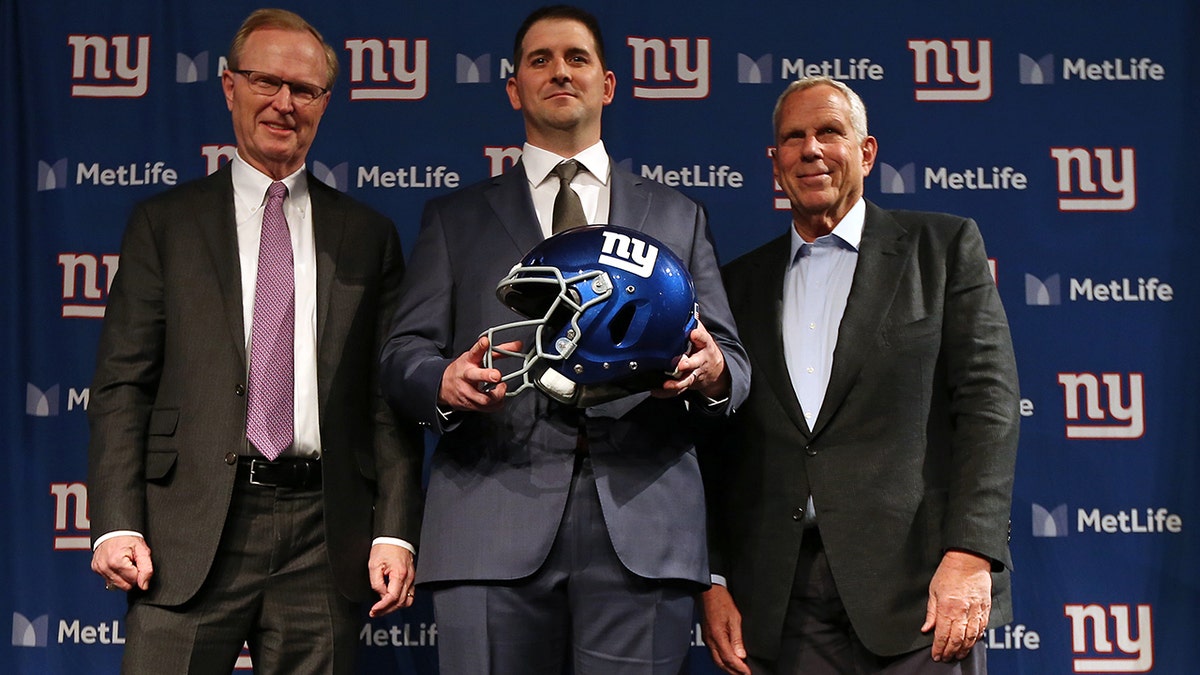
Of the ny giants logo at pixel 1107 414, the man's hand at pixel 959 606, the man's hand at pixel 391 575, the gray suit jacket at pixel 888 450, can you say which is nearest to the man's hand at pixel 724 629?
the gray suit jacket at pixel 888 450

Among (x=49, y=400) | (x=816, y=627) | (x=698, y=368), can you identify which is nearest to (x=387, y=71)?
(x=49, y=400)

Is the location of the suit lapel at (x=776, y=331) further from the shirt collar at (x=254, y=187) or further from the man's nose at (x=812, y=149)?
the shirt collar at (x=254, y=187)

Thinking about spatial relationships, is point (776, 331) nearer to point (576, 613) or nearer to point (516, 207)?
point (516, 207)

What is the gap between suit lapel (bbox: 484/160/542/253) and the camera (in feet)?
9.65

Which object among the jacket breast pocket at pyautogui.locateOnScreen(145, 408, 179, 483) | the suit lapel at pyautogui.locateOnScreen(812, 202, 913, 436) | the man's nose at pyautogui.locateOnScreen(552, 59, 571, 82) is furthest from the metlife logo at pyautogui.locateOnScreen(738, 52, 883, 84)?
the jacket breast pocket at pyautogui.locateOnScreen(145, 408, 179, 483)

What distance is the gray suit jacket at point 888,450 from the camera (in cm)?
294

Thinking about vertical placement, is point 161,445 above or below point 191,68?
below

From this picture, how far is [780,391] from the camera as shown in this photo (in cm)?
311

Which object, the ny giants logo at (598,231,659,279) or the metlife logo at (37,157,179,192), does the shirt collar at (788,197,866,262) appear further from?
the metlife logo at (37,157,179,192)

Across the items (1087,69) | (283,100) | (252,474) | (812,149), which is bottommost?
(252,474)

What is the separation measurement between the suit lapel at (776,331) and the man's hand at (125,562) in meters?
1.56

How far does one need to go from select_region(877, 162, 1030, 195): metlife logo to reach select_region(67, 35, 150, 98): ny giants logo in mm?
2459

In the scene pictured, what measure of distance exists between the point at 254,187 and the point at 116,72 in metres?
1.18

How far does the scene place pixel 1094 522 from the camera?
3.90 m
